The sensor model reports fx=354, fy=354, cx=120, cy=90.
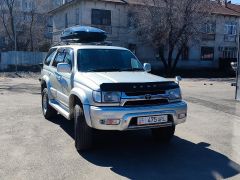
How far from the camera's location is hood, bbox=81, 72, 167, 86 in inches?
230

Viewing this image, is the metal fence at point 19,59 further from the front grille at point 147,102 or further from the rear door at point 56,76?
the front grille at point 147,102

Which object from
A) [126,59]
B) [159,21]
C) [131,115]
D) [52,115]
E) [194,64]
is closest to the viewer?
[131,115]

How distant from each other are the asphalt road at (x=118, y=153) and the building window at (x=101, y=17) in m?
22.8

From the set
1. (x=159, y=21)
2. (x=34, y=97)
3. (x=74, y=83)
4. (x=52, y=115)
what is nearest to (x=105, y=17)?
(x=159, y=21)

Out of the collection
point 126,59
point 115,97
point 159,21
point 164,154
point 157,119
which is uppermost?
point 159,21

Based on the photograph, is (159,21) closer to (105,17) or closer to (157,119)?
(105,17)

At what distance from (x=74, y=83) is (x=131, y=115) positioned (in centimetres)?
154

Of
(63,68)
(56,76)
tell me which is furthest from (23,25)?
(63,68)

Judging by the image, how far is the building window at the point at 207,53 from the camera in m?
37.1

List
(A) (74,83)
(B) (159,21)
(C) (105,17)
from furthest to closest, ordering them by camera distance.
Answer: (C) (105,17)
(B) (159,21)
(A) (74,83)

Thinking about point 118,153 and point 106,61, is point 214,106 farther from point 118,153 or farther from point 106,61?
point 118,153

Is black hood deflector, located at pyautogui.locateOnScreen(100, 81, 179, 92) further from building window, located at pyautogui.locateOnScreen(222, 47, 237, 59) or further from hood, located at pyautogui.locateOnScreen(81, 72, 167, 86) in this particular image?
building window, located at pyautogui.locateOnScreen(222, 47, 237, 59)

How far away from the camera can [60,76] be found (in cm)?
755

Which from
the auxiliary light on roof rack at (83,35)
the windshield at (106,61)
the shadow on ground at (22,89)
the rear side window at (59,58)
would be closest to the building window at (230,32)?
the shadow on ground at (22,89)
